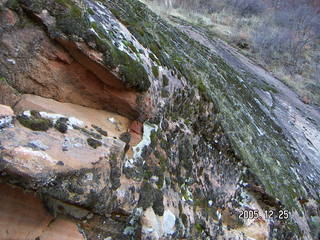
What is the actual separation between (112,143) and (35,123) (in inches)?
21.0

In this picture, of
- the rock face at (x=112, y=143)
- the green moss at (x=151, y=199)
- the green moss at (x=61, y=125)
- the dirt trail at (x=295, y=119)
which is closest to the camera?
the rock face at (x=112, y=143)

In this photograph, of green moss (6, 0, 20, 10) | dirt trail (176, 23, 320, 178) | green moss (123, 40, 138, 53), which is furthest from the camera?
dirt trail (176, 23, 320, 178)

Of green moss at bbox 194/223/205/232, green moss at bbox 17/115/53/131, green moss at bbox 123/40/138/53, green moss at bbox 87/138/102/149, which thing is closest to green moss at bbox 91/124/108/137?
green moss at bbox 87/138/102/149

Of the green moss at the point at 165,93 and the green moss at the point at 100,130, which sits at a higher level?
the green moss at the point at 100,130

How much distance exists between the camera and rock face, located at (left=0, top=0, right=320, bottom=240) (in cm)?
196

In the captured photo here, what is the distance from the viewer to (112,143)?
7.70 ft

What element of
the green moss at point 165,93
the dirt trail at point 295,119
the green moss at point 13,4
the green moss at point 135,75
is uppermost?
A: the green moss at point 13,4

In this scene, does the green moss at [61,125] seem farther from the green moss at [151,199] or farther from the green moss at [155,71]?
the green moss at [155,71]

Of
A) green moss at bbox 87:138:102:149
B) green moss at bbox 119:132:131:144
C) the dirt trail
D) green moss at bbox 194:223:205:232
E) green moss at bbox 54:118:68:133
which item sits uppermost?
green moss at bbox 54:118:68:133

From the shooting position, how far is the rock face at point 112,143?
1962 millimetres

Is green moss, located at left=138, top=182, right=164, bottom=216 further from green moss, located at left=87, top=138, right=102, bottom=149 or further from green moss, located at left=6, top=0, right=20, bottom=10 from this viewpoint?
green moss, located at left=6, top=0, right=20, bottom=10

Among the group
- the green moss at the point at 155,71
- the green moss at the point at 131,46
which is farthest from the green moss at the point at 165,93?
the green moss at the point at 131,46

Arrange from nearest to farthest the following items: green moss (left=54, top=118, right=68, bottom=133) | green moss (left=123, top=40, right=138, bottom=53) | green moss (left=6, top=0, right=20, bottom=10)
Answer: green moss (left=54, top=118, right=68, bottom=133) < green moss (left=6, top=0, right=20, bottom=10) < green moss (left=123, top=40, right=138, bottom=53)

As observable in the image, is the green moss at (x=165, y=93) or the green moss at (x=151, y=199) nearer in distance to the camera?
the green moss at (x=151, y=199)
